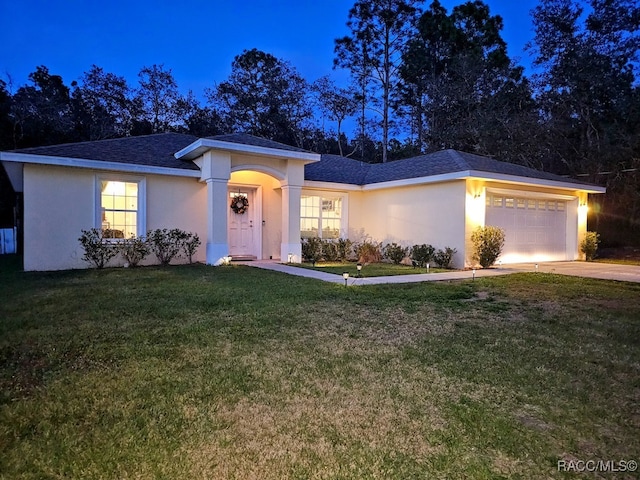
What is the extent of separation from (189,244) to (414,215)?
21.8 ft

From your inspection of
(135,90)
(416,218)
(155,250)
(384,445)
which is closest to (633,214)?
(416,218)

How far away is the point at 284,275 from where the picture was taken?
357 inches

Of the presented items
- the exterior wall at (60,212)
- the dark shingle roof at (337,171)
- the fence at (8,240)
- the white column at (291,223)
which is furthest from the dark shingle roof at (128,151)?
the fence at (8,240)

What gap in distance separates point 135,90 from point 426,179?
22.1 meters

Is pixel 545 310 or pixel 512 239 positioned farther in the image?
pixel 512 239

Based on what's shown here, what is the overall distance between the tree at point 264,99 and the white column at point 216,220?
1794 cm

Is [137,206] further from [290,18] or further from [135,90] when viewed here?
[290,18]

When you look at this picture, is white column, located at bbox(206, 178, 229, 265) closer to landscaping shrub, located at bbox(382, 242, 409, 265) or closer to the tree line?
landscaping shrub, located at bbox(382, 242, 409, 265)

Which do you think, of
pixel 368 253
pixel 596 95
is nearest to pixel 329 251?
pixel 368 253

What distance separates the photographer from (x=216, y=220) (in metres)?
10.7

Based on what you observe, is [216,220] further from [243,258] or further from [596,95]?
[596,95]

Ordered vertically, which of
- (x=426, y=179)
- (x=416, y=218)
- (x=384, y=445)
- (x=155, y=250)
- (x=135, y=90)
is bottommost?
(x=384, y=445)

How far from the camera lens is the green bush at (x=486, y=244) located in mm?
11148

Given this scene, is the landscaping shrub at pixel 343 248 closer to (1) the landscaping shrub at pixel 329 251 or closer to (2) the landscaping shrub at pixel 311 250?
(1) the landscaping shrub at pixel 329 251
